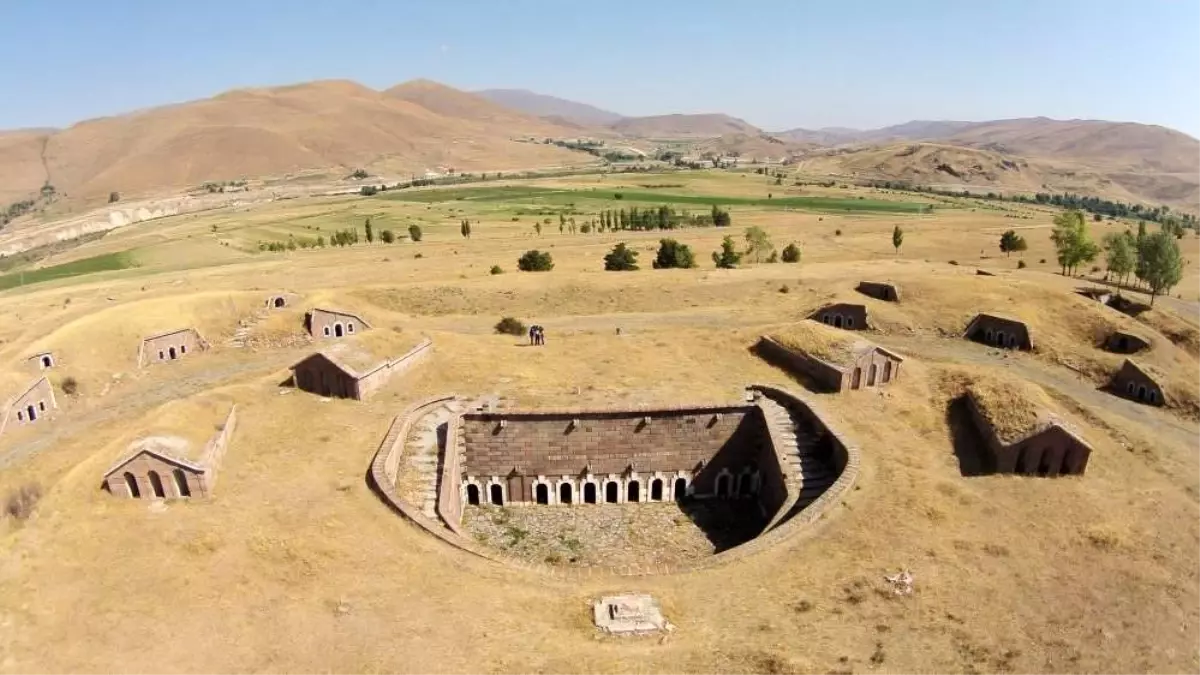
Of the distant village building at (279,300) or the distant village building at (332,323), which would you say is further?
the distant village building at (279,300)

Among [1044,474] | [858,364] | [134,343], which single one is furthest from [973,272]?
[134,343]

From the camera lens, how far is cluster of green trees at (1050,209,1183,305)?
56500 millimetres

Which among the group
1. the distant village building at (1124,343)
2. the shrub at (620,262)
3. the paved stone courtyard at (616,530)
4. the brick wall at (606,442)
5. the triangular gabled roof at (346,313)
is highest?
the shrub at (620,262)

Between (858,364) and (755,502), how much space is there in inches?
381

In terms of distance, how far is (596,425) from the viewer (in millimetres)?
34188

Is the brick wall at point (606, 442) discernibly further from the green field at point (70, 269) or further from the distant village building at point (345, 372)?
the green field at point (70, 269)

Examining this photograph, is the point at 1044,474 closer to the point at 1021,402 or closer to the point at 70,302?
the point at 1021,402

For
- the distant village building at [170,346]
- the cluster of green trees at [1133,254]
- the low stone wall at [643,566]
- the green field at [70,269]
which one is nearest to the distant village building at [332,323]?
the distant village building at [170,346]

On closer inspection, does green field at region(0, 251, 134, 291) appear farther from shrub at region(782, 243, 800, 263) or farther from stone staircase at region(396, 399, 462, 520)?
shrub at region(782, 243, 800, 263)

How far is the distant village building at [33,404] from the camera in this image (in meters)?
37.6

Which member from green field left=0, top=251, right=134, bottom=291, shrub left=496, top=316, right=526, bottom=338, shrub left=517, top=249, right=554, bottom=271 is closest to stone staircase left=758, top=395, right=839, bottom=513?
shrub left=496, top=316, right=526, bottom=338

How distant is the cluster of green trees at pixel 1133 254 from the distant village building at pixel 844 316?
1090 inches

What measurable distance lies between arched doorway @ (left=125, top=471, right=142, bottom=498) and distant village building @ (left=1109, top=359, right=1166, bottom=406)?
171ft

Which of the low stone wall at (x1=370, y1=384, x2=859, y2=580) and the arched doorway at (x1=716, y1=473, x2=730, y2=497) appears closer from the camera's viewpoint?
the low stone wall at (x1=370, y1=384, x2=859, y2=580)
